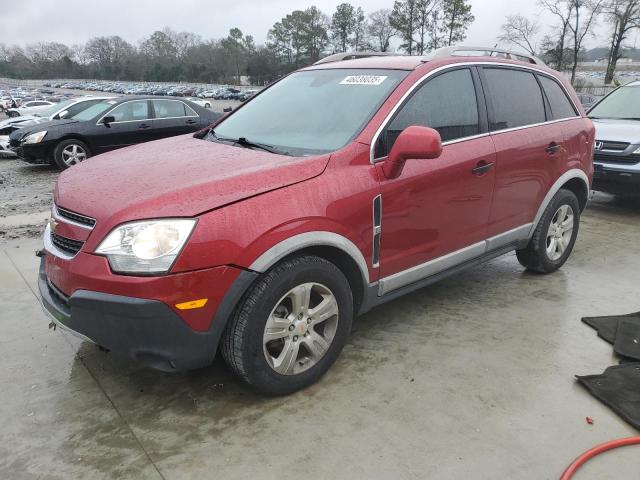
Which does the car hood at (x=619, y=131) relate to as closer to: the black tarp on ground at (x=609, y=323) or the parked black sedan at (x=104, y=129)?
the black tarp on ground at (x=609, y=323)

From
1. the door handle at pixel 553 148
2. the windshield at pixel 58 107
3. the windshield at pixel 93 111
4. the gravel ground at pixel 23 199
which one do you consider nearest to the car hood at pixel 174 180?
the door handle at pixel 553 148

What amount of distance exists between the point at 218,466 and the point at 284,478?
31 cm

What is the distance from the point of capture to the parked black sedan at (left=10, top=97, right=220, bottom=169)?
32.3 ft

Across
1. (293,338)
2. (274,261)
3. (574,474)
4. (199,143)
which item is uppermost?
(199,143)

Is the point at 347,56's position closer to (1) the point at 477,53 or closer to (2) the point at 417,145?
(1) the point at 477,53

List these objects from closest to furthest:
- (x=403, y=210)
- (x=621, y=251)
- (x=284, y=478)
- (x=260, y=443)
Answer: (x=284, y=478) → (x=260, y=443) → (x=403, y=210) → (x=621, y=251)

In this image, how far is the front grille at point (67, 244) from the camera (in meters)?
2.59

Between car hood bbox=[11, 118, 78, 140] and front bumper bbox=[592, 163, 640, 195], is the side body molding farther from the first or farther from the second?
car hood bbox=[11, 118, 78, 140]

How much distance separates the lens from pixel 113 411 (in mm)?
2773

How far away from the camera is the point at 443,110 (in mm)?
3520

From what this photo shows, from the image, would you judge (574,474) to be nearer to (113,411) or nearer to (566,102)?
(113,411)

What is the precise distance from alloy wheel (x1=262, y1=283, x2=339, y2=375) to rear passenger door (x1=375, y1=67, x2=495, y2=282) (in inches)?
18.9

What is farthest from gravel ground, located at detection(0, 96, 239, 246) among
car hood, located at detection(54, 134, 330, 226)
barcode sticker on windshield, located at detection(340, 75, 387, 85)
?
barcode sticker on windshield, located at detection(340, 75, 387, 85)

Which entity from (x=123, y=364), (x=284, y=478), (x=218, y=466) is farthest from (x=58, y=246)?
(x=284, y=478)
